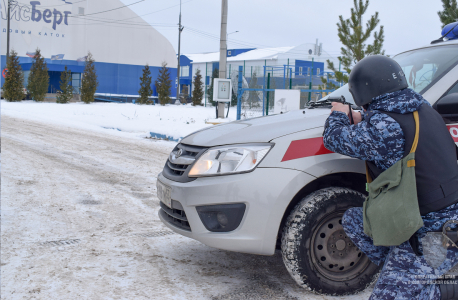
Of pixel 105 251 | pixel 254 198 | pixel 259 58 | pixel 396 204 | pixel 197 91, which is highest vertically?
pixel 259 58

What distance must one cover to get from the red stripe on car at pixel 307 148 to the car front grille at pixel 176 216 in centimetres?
87

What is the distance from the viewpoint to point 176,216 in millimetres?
3070

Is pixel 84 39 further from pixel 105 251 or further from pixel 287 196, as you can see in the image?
pixel 287 196

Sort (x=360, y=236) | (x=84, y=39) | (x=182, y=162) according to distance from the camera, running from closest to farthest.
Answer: (x=360, y=236) → (x=182, y=162) → (x=84, y=39)

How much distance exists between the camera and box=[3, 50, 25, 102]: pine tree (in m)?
30.0

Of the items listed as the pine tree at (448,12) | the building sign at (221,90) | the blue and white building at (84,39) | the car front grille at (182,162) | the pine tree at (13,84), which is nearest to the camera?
the car front grille at (182,162)

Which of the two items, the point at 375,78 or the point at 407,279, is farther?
the point at 375,78

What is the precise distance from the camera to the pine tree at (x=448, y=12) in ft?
30.5

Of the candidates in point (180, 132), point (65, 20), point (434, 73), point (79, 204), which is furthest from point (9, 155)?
point (65, 20)

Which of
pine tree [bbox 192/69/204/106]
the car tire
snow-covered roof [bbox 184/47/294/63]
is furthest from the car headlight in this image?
snow-covered roof [bbox 184/47/294/63]

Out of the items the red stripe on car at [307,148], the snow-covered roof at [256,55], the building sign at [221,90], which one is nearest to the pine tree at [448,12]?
the red stripe on car at [307,148]

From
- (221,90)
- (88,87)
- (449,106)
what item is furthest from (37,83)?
(449,106)

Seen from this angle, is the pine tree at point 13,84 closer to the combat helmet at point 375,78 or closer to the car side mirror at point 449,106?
the combat helmet at point 375,78

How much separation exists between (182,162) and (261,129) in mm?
616
